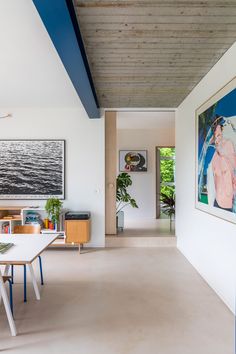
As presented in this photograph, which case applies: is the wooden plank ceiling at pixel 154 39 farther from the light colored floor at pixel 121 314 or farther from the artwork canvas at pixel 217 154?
the light colored floor at pixel 121 314

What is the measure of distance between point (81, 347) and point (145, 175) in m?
5.54

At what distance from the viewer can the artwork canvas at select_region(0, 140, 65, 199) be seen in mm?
5145

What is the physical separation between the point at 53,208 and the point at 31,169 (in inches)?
38.3

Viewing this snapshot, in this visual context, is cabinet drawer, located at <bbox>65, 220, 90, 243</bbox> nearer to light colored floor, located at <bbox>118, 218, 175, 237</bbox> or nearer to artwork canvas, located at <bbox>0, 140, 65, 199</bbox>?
artwork canvas, located at <bbox>0, 140, 65, 199</bbox>

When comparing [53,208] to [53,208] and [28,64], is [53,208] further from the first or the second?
[28,64]

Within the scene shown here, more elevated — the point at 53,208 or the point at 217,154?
the point at 217,154

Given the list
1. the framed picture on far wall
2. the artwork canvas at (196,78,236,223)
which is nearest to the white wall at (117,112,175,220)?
the framed picture on far wall

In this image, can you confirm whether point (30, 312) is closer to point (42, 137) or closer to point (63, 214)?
point (63, 214)

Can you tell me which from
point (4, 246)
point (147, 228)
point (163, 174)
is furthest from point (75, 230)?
point (163, 174)

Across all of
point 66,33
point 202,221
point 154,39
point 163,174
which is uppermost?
point 154,39

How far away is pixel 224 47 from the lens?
8.89ft

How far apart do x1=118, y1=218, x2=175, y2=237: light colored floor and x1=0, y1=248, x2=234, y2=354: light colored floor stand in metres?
1.29

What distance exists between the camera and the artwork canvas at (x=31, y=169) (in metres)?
5.14

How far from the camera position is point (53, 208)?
475 cm
